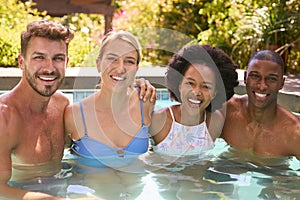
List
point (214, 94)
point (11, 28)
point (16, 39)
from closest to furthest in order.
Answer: point (214, 94)
point (16, 39)
point (11, 28)

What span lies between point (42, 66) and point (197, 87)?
4.19 ft

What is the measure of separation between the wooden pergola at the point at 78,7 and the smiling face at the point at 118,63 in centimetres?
948

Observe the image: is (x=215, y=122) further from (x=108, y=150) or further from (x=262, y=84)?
(x=108, y=150)

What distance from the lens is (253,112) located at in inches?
172

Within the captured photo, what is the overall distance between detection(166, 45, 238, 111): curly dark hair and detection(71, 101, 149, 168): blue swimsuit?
1.54 feet

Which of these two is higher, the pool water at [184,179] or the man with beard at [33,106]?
the man with beard at [33,106]

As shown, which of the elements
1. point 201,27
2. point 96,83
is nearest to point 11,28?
point 201,27

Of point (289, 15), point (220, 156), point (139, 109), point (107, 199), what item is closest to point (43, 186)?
point (107, 199)

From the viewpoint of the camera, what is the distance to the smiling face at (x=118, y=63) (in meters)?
3.65

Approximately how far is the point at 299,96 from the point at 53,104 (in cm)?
351

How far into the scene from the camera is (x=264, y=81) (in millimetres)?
4094

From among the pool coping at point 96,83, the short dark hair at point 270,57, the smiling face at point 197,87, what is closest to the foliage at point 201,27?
the pool coping at point 96,83

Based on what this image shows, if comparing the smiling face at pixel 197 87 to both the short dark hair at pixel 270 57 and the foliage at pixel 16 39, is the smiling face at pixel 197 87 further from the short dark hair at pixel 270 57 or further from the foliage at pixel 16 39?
the foliage at pixel 16 39

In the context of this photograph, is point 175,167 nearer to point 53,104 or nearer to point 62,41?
point 53,104
